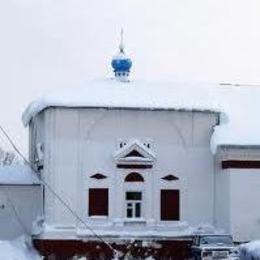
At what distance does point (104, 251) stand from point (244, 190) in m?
5.05

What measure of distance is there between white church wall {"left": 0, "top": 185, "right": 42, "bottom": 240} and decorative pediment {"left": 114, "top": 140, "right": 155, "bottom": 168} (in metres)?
3.93

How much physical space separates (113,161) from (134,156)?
0.73m

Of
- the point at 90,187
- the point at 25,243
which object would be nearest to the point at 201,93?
the point at 90,187

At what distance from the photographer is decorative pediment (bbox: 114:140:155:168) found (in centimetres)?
3034

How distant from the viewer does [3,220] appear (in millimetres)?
32625

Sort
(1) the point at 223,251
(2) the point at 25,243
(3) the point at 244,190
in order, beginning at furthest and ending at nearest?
(2) the point at 25,243
(3) the point at 244,190
(1) the point at 223,251

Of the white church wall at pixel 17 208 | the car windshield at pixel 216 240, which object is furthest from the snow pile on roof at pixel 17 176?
the car windshield at pixel 216 240

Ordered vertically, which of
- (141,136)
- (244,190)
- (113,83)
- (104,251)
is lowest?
(104,251)

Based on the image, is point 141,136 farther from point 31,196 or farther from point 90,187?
point 31,196

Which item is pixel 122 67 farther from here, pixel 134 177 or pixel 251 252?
pixel 251 252

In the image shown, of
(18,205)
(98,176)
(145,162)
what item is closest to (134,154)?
(145,162)

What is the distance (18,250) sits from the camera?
30234 millimetres

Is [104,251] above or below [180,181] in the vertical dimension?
below

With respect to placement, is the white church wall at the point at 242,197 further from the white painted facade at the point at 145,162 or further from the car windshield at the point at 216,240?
the car windshield at the point at 216,240
